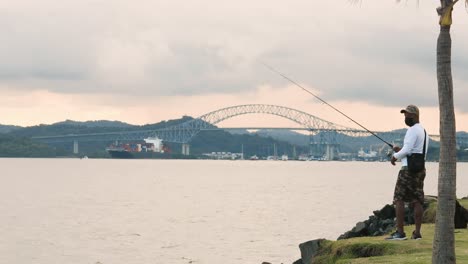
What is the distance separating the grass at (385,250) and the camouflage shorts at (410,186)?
3.05ft

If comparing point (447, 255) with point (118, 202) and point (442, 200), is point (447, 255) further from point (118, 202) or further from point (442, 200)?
point (118, 202)

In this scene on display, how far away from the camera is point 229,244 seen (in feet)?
118

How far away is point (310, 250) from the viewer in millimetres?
17469

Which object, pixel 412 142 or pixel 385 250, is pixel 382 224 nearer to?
pixel 385 250

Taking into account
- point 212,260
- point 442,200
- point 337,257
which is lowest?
point 212,260

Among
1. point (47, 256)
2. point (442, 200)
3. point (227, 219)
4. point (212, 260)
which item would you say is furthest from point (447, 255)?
point (227, 219)

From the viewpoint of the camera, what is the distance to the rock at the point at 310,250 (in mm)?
17109

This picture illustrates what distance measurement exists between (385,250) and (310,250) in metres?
3.34

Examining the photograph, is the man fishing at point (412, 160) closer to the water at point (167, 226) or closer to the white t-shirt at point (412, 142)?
the white t-shirt at point (412, 142)

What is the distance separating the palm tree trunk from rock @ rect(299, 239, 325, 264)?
6.60 m

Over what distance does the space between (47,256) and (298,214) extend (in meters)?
25.6

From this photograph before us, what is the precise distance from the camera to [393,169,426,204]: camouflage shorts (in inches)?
531

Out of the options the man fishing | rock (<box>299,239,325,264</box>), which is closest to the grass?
rock (<box>299,239,325,264</box>)

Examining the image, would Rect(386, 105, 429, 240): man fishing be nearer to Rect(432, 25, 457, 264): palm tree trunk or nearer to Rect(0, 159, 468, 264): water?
Rect(432, 25, 457, 264): palm tree trunk
